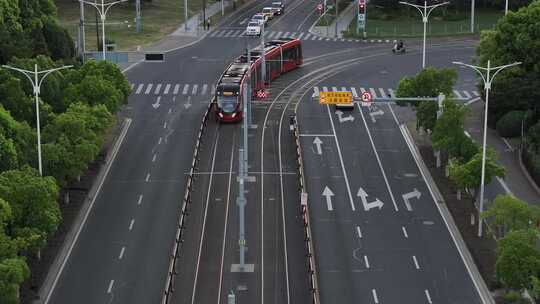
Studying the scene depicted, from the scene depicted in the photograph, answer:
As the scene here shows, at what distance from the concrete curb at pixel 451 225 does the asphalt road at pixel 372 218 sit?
456 millimetres

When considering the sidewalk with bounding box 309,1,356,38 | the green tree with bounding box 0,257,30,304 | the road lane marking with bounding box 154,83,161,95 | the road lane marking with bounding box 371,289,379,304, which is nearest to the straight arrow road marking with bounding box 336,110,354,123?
the road lane marking with bounding box 154,83,161,95

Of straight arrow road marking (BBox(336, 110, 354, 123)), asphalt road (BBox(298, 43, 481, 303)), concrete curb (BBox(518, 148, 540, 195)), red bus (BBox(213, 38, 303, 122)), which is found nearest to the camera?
asphalt road (BBox(298, 43, 481, 303))

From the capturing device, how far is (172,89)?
118250 millimetres

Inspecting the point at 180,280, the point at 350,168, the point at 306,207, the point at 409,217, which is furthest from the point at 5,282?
the point at 350,168

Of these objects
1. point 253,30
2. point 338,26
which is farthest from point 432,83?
point 338,26

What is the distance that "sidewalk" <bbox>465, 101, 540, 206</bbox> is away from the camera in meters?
86.2

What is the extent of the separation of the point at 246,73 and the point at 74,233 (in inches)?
1451

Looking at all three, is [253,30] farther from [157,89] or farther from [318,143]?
[318,143]

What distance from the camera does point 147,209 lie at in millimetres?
81312

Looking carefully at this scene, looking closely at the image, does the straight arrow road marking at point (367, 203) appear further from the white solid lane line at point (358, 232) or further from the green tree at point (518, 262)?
the green tree at point (518, 262)

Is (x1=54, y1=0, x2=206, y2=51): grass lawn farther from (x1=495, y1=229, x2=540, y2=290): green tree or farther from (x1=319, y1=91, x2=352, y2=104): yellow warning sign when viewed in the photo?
(x1=495, y1=229, x2=540, y2=290): green tree

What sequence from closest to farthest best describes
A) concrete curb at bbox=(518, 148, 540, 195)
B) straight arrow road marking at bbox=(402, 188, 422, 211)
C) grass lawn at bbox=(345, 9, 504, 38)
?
straight arrow road marking at bbox=(402, 188, 422, 211), concrete curb at bbox=(518, 148, 540, 195), grass lawn at bbox=(345, 9, 504, 38)

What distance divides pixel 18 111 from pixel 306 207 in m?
23.0

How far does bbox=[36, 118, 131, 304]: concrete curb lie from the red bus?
1042cm
